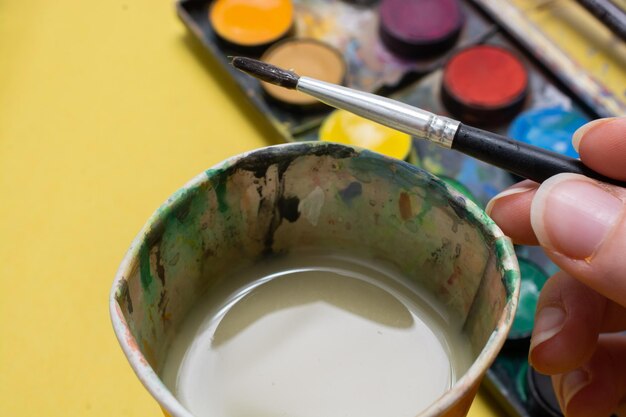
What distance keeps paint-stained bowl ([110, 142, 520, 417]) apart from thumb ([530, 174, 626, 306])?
64mm

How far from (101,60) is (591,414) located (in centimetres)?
76

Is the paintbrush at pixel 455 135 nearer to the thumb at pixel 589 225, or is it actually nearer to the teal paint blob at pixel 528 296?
the thumb at pixel 589 225

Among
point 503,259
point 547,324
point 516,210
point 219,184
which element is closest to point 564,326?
point 547,324

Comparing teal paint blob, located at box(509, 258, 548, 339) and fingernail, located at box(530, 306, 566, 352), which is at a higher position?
fingernail, located at box(530, 306, 566, 352)

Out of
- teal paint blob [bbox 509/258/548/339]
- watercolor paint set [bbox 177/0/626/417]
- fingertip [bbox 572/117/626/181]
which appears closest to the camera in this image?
fingertip [bbox 572/117/626/181]

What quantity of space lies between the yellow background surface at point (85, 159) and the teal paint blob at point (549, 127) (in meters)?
0.33

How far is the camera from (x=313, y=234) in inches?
20.6

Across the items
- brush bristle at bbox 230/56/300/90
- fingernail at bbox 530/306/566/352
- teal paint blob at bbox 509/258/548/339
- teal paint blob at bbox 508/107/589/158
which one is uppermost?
brush bristle at bbox 230/56/300/90

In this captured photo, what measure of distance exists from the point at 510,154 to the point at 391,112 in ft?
0.28

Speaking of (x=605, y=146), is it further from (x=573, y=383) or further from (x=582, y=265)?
(x=573, y=383)

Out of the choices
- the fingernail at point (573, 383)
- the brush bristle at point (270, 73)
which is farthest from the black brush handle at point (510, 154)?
the fingernail at point (573, 383)

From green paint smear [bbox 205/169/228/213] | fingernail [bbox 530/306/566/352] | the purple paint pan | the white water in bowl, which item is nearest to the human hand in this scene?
fingernail [bbox 530/306/566/352]

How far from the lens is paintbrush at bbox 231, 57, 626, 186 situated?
441 millimetres

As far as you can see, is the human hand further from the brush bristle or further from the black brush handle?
the brush bristle
